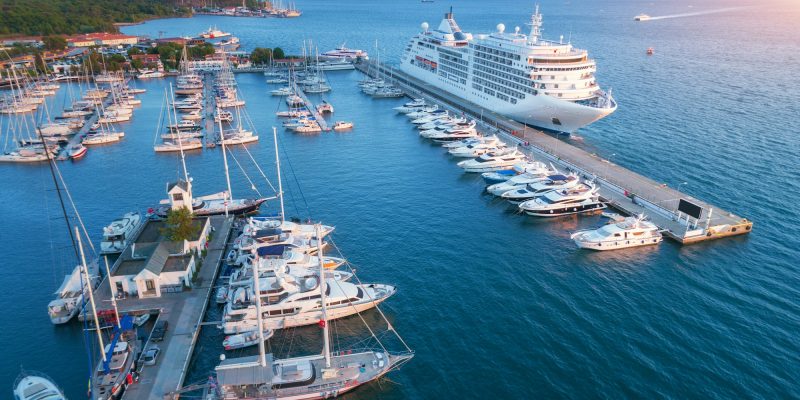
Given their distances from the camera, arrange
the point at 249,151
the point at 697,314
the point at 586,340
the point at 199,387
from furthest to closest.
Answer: the point at 249,151
the point at 697,314
the point at 586,340
the point at 199,387

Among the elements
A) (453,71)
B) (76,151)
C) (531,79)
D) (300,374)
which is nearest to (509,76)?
(531,79)

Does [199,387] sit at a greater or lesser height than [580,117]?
lesser

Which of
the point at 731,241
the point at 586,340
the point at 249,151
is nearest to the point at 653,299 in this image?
the point at 586,340

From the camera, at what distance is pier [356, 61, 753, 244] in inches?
2296

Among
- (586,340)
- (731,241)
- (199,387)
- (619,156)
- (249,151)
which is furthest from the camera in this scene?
(249,151)

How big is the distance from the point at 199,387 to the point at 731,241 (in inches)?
2242

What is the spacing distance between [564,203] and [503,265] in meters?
17.2

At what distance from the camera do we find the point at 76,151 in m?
85.1

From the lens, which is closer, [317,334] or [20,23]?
[317,334]

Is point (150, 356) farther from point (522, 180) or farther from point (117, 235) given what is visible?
point (522, 180)

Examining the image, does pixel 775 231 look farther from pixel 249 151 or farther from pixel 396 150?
pixel 249 151

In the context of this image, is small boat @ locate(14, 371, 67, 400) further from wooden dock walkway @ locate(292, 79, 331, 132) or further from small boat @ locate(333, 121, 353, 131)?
small boat @ locate(333, 121, 353, 131)

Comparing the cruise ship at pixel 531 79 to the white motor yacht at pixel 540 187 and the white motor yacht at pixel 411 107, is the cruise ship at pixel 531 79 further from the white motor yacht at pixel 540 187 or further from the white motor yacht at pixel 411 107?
the white motor yacht at pixel 540 187

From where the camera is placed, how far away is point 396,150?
Answer: 90000 mm
